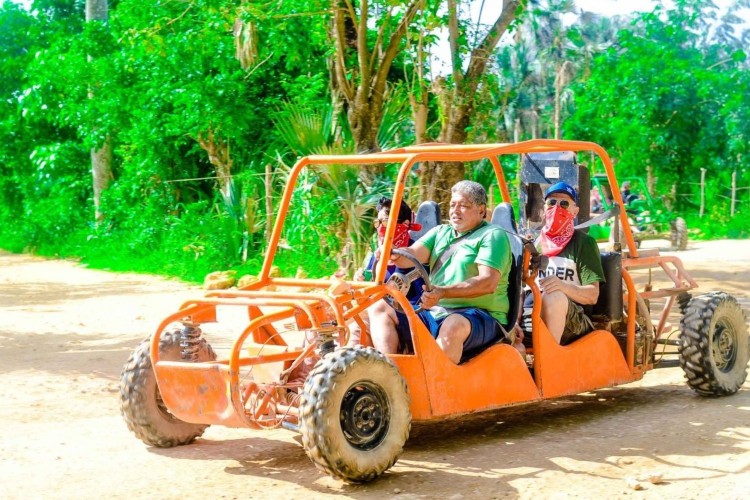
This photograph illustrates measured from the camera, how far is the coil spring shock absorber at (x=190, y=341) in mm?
6027

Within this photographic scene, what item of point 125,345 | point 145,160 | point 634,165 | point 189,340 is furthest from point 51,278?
point 634,165

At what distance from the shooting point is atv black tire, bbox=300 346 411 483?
202 inches

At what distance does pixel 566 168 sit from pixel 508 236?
4.48 ft

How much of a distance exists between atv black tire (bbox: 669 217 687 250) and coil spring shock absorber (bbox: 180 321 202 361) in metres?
15.9

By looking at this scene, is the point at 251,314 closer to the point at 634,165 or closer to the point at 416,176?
the point at 416,176

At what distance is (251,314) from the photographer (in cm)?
628

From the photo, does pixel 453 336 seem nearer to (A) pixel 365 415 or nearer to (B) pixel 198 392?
(A) pixel 365 415

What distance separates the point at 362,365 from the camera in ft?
17.4

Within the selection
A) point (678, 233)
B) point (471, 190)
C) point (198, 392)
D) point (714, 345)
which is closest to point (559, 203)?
point (471, 190)

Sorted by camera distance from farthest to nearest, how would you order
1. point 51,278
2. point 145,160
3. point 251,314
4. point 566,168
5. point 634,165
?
point 634,165, point 145,160, point 51,278, point 566,168, point 251,314

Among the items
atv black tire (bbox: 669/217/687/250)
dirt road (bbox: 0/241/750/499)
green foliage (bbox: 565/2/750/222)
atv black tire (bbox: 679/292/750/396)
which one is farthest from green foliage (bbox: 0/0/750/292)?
dirt road (bbox: 0/241/750/499)

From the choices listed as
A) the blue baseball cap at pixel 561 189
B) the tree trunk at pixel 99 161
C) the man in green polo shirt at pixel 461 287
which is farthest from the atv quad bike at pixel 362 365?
the tree trunk at pixel 99 161

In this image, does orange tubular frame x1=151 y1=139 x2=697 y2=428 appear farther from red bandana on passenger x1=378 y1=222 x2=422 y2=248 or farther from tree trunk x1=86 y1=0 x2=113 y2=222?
tree trunk x1=86 y1=0 x2=113 y2=222

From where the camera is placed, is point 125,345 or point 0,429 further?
point 125,345
